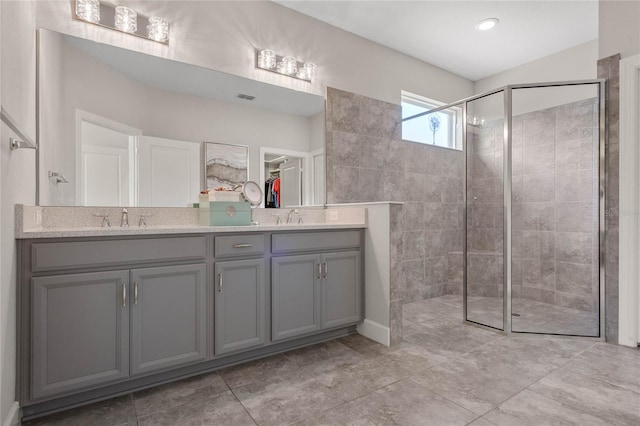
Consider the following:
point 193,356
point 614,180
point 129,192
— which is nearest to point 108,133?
point 129,192

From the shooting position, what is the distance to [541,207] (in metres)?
3.48

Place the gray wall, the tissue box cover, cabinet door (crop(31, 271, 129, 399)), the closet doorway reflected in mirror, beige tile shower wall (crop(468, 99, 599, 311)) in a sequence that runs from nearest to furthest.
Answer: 1. cabinet door (crop(31, 271, 129, 399))
2. the tissue box cover
3. the gray wall
4. the closet doorway reflected in mirror
5. beige tile shower wall (crop(468, 99, 599, 311))

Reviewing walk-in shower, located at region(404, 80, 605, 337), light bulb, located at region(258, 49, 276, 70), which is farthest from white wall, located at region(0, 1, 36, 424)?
walk-in shower, located at region(404, 80, 605, 337)

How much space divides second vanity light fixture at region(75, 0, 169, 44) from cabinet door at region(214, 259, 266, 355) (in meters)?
1.64

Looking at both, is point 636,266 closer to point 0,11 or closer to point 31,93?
point 0,11

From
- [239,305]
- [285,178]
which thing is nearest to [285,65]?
Answer: [285,178]

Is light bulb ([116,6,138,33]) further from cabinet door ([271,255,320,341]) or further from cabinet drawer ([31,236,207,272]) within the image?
cabinet door ([271,255,320,341])

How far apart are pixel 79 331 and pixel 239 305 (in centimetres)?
81

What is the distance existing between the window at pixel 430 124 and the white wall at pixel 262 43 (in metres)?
0.16

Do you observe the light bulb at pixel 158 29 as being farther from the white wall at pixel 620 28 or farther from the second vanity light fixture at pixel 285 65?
the white wall at pixel 620 28

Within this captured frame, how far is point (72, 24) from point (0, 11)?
0.89 meters

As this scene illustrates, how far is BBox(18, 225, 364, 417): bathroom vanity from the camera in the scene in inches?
59.2

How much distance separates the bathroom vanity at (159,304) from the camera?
1505 mm

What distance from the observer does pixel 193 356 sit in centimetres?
187
